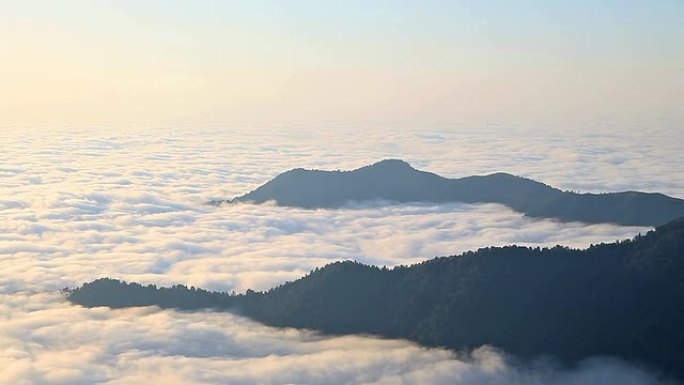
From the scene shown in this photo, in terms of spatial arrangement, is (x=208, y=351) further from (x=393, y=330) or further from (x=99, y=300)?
(x=99, y=300)

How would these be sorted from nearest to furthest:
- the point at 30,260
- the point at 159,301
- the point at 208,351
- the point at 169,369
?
the point at 169,369 < the point at 208,351 < the point at 159,301 < the point at 30,260

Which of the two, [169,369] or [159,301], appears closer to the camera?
[169,369]

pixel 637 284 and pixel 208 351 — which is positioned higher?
pixel 637 284

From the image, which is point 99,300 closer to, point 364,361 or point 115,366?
point 115,366

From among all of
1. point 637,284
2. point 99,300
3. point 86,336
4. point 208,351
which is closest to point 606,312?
point 637,284

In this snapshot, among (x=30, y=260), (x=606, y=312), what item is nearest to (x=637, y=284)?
(x=606, y=312)

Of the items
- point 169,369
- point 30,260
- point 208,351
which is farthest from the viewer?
point 30,260
